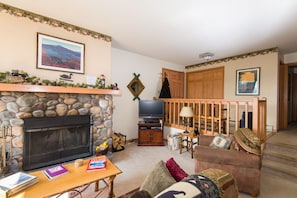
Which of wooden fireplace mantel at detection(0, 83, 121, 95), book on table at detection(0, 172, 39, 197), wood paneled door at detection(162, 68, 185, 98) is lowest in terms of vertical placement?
book on table at detection(0, 172, 39, 197)

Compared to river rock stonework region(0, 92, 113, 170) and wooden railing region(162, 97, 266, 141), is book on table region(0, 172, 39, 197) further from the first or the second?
wooden railing region(162, 97, 266, 141)

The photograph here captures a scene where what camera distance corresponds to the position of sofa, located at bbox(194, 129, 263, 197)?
1913 mm

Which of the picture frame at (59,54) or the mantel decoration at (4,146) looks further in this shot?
the picture frame at (59,54)

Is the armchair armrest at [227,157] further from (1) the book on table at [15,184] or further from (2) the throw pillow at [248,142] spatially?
(1) the book on table at [15,184]

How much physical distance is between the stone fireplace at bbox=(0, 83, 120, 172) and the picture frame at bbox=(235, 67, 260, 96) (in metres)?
3.63

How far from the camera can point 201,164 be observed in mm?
2180

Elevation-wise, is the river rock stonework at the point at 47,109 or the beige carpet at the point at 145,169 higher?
the river rock stonework at the point at 47,109

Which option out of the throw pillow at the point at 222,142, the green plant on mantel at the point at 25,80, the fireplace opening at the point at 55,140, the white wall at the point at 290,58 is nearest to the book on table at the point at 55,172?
the fireplace opening at the point at 55,140

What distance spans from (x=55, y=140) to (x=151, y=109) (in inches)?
94.2

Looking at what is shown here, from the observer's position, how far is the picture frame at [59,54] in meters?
2.47

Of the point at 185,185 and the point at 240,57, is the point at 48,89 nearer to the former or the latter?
the point at 185,185

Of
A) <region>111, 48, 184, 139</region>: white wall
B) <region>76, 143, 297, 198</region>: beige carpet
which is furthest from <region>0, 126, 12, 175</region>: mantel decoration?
<region>111, 48, 184, 139</region>: white wall

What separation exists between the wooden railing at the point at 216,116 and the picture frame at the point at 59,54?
268cm

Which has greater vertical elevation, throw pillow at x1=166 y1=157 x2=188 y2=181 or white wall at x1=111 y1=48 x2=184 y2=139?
white wall at x1=111 y1=48 x2=184 y2=139
